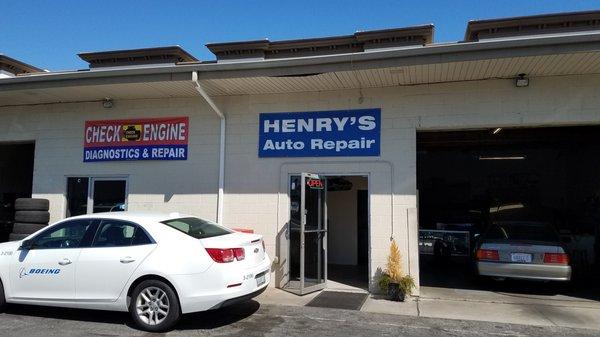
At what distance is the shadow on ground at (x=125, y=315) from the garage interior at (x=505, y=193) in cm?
447

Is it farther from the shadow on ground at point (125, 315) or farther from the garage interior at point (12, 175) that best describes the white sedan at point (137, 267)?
the garage interior at point (12, 175)

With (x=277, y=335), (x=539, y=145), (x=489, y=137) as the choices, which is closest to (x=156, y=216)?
(x=277, y=335)

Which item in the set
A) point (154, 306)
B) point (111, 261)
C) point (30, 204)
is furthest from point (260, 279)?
point (30, 204)

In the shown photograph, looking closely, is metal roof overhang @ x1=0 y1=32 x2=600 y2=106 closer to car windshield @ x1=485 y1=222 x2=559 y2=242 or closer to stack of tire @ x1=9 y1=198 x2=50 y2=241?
stack of tire @ x1=9 y1=198 x2=50 y2=241

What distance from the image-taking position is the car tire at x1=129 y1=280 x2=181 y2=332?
6145 millimetres

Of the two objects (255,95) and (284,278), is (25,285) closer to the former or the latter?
(284,278)

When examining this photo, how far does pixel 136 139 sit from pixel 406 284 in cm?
643

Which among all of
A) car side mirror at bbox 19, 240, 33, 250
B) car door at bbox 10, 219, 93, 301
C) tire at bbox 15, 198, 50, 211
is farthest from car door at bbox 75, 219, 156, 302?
tire at bbox 15, 198, 50, 211

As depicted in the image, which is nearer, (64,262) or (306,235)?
(64,262)

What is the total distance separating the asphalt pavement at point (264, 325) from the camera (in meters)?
6.22

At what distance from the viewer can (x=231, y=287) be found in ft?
20.3

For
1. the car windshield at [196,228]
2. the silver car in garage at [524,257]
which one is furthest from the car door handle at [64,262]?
the silver car in garage at [524,257]

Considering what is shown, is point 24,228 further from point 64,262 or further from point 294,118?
point 294,118

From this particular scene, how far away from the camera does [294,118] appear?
31.9 ft
